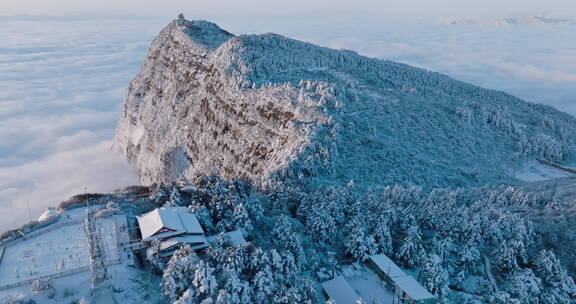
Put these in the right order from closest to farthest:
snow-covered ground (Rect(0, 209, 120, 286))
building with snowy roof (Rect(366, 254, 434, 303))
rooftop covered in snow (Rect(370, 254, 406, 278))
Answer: building with snowy roof (Rect(366, 254, 434, 303)), snow-covered ground (Rect(0, 209, 120, 286)), rooftop covered in snow (Rect(370, 254, 406, 278))

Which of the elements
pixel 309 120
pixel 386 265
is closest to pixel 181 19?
pixel 309 120

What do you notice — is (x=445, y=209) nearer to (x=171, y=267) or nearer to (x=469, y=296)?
(x=469, y=296)

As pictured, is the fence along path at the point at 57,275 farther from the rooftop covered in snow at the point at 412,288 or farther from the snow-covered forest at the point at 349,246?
the rooftop covered in snow at the point at 412,288

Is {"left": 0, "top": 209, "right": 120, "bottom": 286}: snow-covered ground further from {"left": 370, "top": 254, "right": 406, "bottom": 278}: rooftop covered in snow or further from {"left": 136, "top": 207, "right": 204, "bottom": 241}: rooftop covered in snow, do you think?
{"left": 370, "top": 254, "right": 406, "bottom": 278}: rooftop covered in snow

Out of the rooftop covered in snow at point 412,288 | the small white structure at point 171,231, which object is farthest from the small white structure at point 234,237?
the rooftop covered in snow at point 412,288

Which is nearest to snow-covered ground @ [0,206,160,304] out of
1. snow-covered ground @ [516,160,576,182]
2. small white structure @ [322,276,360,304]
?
small white structure @ [322,276,360,304]

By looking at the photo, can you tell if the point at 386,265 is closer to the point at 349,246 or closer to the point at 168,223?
the point at 349,246
